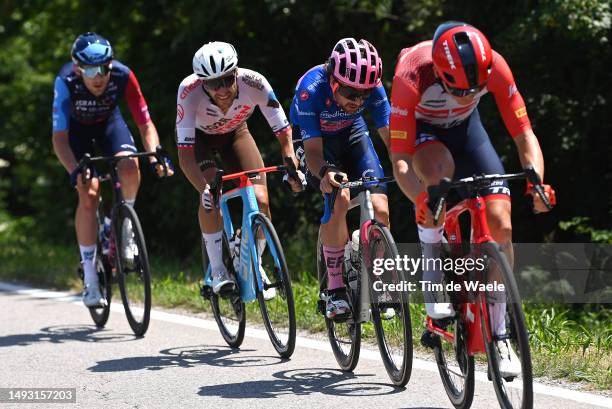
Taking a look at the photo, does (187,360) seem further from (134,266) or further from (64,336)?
(64,336)

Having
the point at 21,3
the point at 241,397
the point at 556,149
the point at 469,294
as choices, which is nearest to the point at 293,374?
the point at 241,397

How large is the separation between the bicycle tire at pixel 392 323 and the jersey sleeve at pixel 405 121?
2.13ft

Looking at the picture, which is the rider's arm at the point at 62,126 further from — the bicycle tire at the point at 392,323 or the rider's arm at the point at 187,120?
the bicycle tire at the point at 392,323

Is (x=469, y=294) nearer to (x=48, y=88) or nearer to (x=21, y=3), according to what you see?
(x=48, y=88)

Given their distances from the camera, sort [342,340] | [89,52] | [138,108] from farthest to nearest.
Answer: [138,108], [89,52], [342,340]

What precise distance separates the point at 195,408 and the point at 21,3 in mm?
10994

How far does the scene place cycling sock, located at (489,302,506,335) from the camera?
5168 millimetres

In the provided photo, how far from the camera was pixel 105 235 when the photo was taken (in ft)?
29.2

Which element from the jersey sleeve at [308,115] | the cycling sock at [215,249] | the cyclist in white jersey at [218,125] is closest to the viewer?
the jersey sleeve at [308,115]

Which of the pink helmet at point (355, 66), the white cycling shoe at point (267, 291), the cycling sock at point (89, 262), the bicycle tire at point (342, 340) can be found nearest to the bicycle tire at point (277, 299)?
the white cycling shoe at point (267, 291)

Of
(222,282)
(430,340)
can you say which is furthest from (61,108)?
(430,340)

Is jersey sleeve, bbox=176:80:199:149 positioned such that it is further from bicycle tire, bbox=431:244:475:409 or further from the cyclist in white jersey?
bicycle tire, bbox=431:244:475:409

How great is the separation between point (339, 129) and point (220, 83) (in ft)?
3.01

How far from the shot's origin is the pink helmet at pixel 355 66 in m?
6.50
